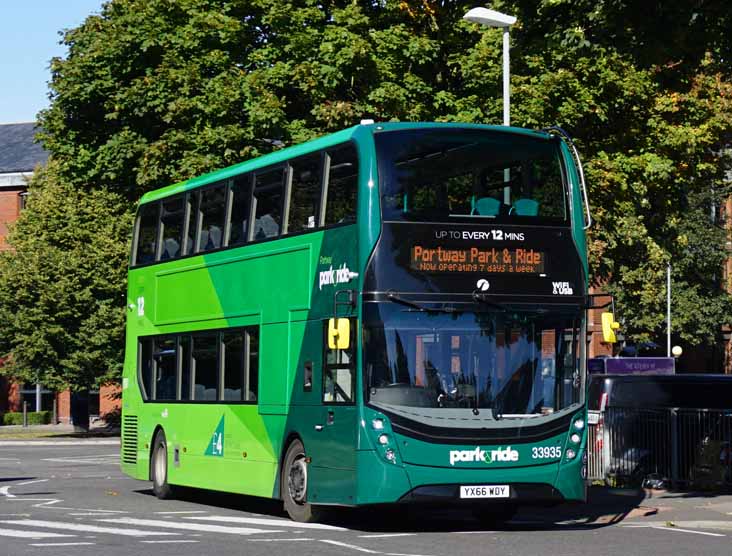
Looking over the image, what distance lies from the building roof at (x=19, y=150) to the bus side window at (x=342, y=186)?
55705mm

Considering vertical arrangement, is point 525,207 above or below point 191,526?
above

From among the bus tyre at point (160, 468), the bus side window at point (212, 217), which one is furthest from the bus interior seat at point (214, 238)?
the bus tyre at point (160, 468)

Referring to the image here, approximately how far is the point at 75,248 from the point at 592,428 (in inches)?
1309

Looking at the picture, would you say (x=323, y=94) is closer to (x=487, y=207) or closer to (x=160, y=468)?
(x=160, y=468)

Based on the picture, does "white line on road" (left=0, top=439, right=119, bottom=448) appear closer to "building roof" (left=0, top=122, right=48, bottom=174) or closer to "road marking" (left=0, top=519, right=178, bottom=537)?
"building roof" (left=0, top=122, right=48, bottom=174)

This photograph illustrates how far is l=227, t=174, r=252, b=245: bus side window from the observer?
64.7ft

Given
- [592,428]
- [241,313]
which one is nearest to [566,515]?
[241,313]

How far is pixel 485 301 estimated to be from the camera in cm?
1642

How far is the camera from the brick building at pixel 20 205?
70.7m

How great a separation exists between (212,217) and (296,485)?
4.59m

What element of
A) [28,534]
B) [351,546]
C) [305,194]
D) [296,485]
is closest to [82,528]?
[28,534]

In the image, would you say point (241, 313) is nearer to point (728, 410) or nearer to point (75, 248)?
point (728, 410)

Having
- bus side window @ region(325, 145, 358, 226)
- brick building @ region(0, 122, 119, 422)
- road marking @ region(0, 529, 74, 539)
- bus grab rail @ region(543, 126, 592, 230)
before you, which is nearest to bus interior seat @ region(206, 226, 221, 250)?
bus side window @ region(325, 145, 358, 226)

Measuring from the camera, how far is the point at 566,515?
1908 centimetres
